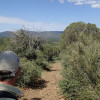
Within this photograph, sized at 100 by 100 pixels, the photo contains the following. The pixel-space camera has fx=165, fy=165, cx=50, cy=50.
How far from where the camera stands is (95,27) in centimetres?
3020

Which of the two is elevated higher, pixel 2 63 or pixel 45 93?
pixel 2 63

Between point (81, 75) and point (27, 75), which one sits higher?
point (81, 75)

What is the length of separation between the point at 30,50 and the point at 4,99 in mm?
13115

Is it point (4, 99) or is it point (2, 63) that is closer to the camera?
point (4, 99)

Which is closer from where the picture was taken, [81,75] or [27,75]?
[81,75]

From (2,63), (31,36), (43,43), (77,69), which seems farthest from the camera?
(43,43)

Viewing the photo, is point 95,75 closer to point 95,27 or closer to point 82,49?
point 82,49

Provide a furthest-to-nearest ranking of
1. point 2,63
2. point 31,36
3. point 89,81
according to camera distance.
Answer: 1. point 31,36
2. point 89,81
3. point 2,63

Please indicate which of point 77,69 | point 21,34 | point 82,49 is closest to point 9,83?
point 77,69

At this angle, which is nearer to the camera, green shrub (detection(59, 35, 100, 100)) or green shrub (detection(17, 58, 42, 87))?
green shrub (detection(59, 35, 100, 100))

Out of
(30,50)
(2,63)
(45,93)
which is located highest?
(2,63)

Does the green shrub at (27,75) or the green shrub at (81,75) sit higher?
the green shrub at (81,75)

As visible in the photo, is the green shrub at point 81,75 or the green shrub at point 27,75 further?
the green shrub at point 27,75

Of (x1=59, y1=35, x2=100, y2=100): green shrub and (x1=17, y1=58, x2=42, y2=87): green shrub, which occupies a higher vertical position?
(x1=59, y1=35, x2=100, y2=100): green shrub
